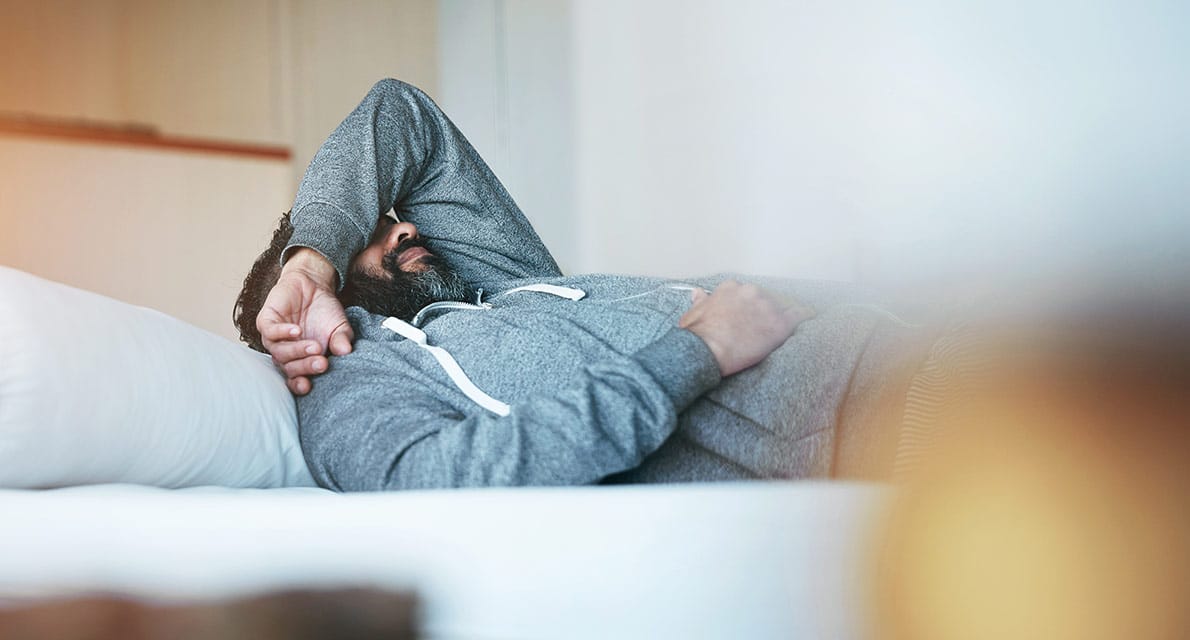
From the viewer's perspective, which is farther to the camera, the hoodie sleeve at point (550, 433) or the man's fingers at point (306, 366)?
the man's fingers at point (306, 366)

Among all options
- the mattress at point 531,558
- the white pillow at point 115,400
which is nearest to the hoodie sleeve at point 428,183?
the white pillow at point 115,400

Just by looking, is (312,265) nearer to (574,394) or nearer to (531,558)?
(574,394)

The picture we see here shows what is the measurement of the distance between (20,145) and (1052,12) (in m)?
1.70

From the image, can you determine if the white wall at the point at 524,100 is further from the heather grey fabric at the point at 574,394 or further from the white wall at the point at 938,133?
the heather grey fabric at the point at 574,394

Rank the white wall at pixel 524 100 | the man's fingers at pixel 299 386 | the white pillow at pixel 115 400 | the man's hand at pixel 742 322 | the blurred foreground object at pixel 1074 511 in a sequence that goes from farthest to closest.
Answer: the white wall at pixel 524 100 → the man's fingers at pixel 299 386 → the man's hand at pixel 742 322 → the white pillow at pixel 115 400 → the blurred foreground object at pixel 1074 511

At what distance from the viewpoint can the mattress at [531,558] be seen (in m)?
0.31

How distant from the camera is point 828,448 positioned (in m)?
0.52

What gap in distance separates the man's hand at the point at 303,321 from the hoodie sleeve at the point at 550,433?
0.13 metres

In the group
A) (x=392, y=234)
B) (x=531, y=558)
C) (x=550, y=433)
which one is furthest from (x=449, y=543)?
(x=392, y=234)

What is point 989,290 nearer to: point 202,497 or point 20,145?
point 202,497

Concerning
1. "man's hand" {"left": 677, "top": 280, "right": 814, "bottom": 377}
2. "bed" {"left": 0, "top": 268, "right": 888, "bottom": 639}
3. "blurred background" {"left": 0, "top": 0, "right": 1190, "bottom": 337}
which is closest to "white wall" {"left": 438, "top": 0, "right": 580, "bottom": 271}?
"blurred background" {"left": 0, "top": 0, "right": 1190, "bottom": 337}

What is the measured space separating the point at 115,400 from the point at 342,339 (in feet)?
0.78

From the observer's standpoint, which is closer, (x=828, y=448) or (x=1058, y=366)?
(x=1058, y=366)

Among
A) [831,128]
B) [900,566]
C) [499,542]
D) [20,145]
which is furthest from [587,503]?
[20,145]
